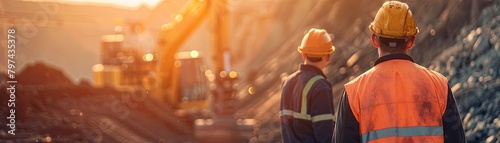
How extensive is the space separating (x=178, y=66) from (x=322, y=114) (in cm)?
1834

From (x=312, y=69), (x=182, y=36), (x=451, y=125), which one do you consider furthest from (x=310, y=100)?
(x=182, y=36)

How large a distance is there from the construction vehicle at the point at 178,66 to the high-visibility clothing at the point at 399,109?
39.5 ft

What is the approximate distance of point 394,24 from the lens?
13.3ft

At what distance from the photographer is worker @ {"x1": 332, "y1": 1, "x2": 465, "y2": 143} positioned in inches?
158

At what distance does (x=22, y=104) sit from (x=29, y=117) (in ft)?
2.58

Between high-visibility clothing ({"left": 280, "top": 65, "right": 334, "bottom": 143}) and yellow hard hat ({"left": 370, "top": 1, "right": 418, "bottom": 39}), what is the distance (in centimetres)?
144

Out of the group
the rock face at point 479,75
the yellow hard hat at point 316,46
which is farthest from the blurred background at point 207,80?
the yellow hard hat at point 316,46

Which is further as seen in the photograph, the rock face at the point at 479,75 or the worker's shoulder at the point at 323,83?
the rock face at the point at 479,75

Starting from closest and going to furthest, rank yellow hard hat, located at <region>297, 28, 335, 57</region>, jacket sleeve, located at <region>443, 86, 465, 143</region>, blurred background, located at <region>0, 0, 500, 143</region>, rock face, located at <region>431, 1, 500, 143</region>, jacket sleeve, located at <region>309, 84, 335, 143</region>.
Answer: jacket sleeve, located at <region>443, 86, 465, 143</region>
jacket sleeve, located at <region>309, 84, 335, 143</region>
yellow hard hat, located at <region>297, 28, 335, 57</region>
rock face, located at <region>431, 1, 500, 143</region>
blurred background, located at <region>0, 0, 500, 143</region>

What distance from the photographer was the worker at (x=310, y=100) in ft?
18.0

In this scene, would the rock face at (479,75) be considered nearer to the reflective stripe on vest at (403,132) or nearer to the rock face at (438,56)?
the rock face at (438,56)

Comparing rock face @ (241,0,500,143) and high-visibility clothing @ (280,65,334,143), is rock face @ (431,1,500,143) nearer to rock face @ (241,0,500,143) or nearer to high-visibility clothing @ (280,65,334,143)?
rock face @ (241,0,500,143)

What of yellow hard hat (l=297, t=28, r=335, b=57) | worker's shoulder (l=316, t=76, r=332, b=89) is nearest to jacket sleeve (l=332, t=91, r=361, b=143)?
worker's shoulder (l=316, t=76, r=332, b=89)

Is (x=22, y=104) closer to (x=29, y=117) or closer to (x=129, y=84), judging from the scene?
(x=29, y=117)
